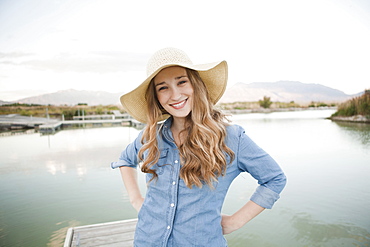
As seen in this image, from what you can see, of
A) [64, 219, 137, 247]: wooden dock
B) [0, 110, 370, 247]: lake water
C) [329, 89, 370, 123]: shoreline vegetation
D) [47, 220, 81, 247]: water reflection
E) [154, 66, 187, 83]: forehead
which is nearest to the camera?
[154, 66, 187, 83]: forehead

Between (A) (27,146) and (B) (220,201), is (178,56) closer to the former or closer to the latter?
(B) (220,201)

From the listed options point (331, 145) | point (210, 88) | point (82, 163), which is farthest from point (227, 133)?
point (331, 145)

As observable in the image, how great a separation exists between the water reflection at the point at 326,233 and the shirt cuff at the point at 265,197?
229cm

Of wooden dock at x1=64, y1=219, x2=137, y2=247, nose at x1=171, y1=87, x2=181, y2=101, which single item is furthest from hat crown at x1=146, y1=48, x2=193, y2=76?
wooden dock at x1=64, y1=219, x2=137, y2=247

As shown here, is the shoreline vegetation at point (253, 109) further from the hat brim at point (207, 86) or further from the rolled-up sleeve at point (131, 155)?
the rolled-up sleeve at point (131, 155)

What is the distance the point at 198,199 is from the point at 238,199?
327 centimetres

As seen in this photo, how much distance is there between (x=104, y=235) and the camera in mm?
2553

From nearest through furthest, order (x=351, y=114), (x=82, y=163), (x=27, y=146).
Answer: (x=82, y=163), (x=27, y=146), (x=351, y=114)

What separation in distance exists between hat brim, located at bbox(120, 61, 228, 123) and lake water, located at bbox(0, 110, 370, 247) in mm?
2185

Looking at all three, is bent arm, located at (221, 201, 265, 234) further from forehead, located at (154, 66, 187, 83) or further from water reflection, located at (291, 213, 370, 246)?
water reflection, located at (291, 213, 370, 246)

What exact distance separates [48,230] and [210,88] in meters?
3.00

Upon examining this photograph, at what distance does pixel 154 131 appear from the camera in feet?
3.90

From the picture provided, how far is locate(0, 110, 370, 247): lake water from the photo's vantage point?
120 inches

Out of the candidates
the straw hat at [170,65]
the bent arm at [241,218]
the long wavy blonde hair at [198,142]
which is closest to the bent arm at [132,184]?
the long wavy blonde hair at [198,142]
